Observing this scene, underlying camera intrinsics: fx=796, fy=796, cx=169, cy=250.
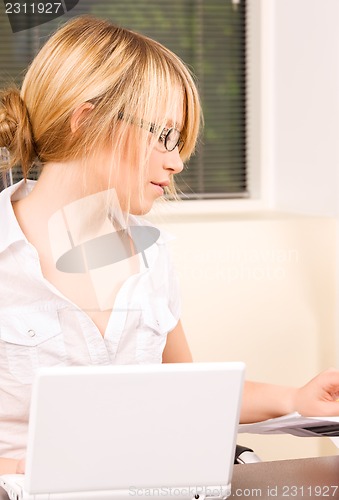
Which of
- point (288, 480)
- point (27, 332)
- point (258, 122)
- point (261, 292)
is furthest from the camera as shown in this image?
point (258, 122)

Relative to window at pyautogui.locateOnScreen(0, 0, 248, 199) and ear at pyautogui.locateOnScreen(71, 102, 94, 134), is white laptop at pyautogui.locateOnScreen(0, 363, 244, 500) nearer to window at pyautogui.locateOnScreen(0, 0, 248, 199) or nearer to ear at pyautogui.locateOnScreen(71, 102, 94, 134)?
ear at pyautogui.locateOnScreen(71, 102, 94, 134)

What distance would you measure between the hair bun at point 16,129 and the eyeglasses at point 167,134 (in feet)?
0.51

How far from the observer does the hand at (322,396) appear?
127cm

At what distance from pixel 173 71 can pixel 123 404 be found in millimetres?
651

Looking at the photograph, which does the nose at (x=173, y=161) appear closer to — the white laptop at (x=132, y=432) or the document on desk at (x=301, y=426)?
the document on desk at (x=301, y=426)

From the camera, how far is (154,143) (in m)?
1.30

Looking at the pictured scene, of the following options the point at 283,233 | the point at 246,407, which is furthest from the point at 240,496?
the point at 283,233

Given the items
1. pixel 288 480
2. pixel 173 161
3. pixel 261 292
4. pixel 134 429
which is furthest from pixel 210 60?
pixel 134 429

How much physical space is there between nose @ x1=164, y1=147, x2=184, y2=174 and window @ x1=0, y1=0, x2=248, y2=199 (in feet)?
4.21

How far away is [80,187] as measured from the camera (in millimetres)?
1293

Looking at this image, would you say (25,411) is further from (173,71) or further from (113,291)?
(173,71)

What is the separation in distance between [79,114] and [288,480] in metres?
0.65

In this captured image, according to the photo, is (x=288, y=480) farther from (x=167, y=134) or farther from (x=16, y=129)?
(x=16, y=129)

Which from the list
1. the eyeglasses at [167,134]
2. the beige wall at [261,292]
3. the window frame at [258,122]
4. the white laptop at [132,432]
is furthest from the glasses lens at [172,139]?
the window frame at [258,122]
